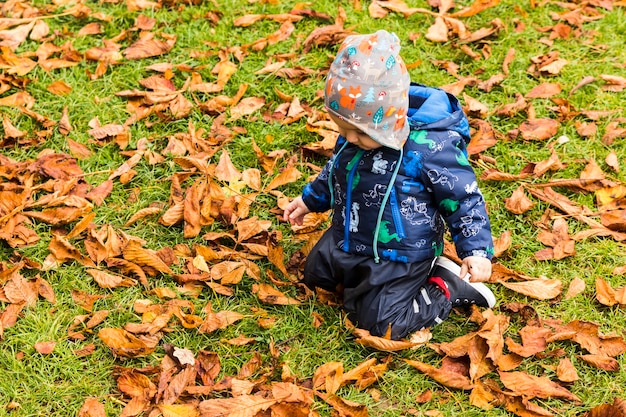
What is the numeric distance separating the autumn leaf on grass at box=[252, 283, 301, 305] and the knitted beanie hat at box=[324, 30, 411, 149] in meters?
0.85

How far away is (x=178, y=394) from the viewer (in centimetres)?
259

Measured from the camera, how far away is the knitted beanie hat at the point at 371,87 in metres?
2.37

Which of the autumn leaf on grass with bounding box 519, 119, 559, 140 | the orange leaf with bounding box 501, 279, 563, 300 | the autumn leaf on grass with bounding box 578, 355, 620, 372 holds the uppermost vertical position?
the autumn leaf on grass with bounding box 519, 119, 559, 140

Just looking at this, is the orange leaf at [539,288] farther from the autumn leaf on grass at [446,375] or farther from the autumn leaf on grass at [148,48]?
the autumn leaf on grass at [148,48]

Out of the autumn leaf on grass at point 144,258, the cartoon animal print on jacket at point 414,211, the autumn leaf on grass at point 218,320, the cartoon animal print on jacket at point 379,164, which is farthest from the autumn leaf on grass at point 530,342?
the autumn leaf on grass at point 144,258

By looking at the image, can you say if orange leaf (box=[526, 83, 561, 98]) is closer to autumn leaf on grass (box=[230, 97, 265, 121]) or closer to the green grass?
the green grass

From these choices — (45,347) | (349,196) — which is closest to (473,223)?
(349,196)

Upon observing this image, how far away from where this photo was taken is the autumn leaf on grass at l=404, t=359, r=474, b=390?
2.63 m

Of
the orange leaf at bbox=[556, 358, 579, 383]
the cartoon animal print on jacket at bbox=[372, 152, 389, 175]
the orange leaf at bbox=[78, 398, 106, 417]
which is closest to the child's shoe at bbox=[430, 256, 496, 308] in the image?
the orange leaf at bbox=[556, 358, 579, 383]

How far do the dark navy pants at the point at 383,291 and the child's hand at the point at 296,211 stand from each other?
A: 0.18 meters

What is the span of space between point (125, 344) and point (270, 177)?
1.16 meters

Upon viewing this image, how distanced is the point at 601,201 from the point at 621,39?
5.02 ft

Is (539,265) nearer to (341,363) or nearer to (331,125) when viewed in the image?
(341,363)

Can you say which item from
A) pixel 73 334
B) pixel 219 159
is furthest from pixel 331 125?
pixel 73 334
